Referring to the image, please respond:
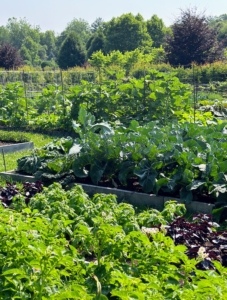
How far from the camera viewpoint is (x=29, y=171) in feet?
23.3

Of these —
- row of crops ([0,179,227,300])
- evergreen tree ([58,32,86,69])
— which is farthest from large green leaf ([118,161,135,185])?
evergreen tree ([58,32,86,69])

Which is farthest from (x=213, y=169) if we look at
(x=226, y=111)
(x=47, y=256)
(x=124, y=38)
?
(x=124, y=38)

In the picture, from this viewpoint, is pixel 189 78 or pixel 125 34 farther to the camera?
pixel 125 34

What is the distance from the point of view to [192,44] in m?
28.5

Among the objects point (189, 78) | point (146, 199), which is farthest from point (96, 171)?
point (189, 78)

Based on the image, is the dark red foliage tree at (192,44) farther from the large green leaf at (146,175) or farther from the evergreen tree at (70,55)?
the large green leaf at (146,175)

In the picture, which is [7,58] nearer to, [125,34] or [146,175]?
[125,34]

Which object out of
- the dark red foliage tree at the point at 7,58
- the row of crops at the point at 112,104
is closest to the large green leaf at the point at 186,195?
the row of crops at the point at 112,104

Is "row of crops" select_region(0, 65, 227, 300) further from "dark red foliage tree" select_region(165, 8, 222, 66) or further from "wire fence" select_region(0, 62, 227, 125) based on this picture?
"dark red foliage tree" select_region(165, 8, 222, 66)

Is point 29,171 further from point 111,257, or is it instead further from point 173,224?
point 111,257

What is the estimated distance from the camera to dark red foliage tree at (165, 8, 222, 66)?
2847 centimetres

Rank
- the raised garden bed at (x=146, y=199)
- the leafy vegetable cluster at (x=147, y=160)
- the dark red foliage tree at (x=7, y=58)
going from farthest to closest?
the dark red foliage tree at (x=7, y=58) → the leafy vegetable cluster at (x=147, y=160) → the raised garden bed at (x=146, y=199)

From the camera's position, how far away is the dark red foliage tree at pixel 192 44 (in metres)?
28.5

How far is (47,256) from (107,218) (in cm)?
106
